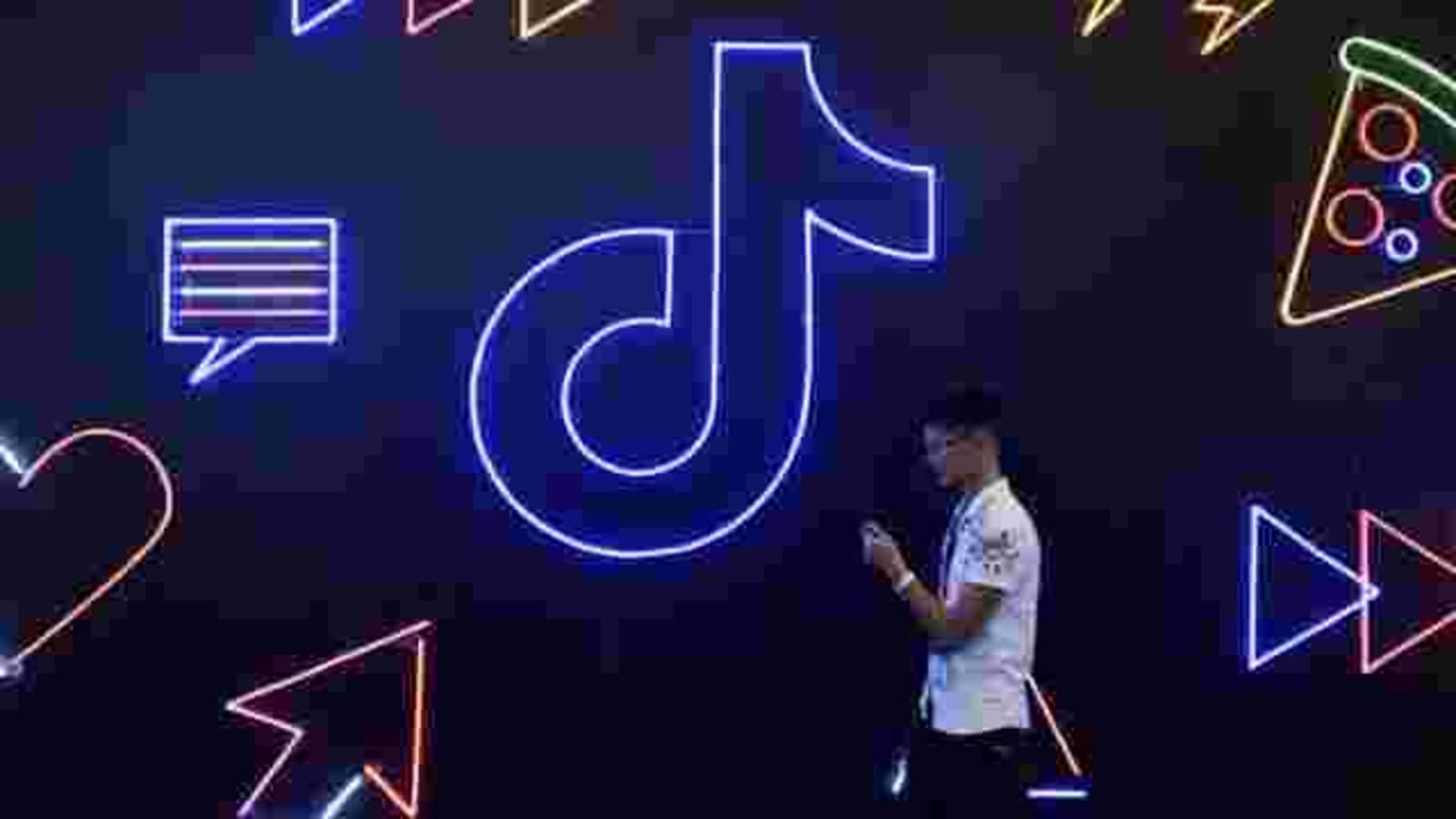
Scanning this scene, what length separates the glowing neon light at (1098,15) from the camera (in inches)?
228

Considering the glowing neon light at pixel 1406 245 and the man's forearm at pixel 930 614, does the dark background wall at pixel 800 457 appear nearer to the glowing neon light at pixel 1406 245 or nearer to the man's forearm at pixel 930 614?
the glowing neon light at pixel 1406 245

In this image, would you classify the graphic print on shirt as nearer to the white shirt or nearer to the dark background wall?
the white shirt

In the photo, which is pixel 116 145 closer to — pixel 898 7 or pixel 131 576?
pixel 131 576

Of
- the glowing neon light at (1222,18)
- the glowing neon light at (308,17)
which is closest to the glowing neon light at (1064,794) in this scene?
the glowing neon light at (1222,18)

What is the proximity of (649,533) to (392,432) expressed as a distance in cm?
77

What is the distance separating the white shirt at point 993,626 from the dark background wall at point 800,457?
0.83 metres

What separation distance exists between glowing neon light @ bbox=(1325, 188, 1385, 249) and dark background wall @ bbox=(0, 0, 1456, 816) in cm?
9

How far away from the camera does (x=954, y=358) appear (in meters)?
5.75

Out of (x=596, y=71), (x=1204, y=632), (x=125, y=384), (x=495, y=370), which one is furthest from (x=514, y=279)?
(x=1204, y=632)

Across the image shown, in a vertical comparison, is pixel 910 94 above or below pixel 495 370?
above

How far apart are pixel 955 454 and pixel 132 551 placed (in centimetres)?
231

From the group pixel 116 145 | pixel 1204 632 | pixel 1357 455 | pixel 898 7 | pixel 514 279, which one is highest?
pixel 898 7

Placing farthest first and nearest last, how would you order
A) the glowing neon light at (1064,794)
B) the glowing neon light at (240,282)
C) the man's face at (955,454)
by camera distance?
1. the glowing neon light at (1064,794)
2. the glowing neon light at (240,282)
3. the man's face at (955,454)

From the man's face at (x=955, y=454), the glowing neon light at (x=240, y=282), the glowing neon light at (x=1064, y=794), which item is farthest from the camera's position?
the glowing neon light at (x=1064, y=794)
